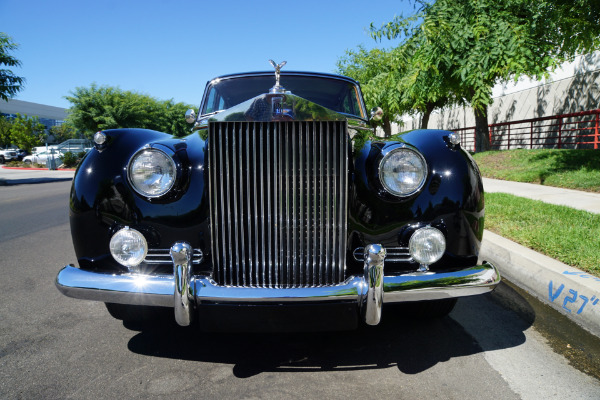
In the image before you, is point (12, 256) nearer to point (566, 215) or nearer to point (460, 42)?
point (566, 215)

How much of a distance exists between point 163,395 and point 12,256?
3485 millimetres

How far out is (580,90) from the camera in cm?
1456

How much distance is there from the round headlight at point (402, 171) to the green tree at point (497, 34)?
19.5 feet

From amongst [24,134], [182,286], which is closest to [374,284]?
[182,286]

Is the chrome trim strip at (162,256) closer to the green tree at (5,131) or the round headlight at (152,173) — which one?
the round headlight at (152,173)

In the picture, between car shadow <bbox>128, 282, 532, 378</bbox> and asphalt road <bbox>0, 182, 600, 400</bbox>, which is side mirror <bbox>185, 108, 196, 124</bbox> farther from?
car shadow <bbox>128, 282, 532, 378</bbox>

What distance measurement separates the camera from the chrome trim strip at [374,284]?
1933 millimetres

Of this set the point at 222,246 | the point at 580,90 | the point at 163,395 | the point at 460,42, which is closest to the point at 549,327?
the point at 222,246

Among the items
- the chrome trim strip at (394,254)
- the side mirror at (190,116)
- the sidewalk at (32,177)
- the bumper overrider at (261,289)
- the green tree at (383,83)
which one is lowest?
the sidewalk at (32,177)

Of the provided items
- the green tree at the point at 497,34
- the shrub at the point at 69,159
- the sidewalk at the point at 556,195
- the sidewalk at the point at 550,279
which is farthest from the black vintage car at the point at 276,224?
the shrub at the point at 69,159

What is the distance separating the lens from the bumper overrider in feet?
6.24

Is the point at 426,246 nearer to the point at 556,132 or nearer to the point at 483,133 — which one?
the point at 483,133

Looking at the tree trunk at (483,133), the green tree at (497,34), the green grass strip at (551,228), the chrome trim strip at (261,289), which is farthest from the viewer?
the tree trunk at (483,133)

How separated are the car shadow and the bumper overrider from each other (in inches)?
17.4
